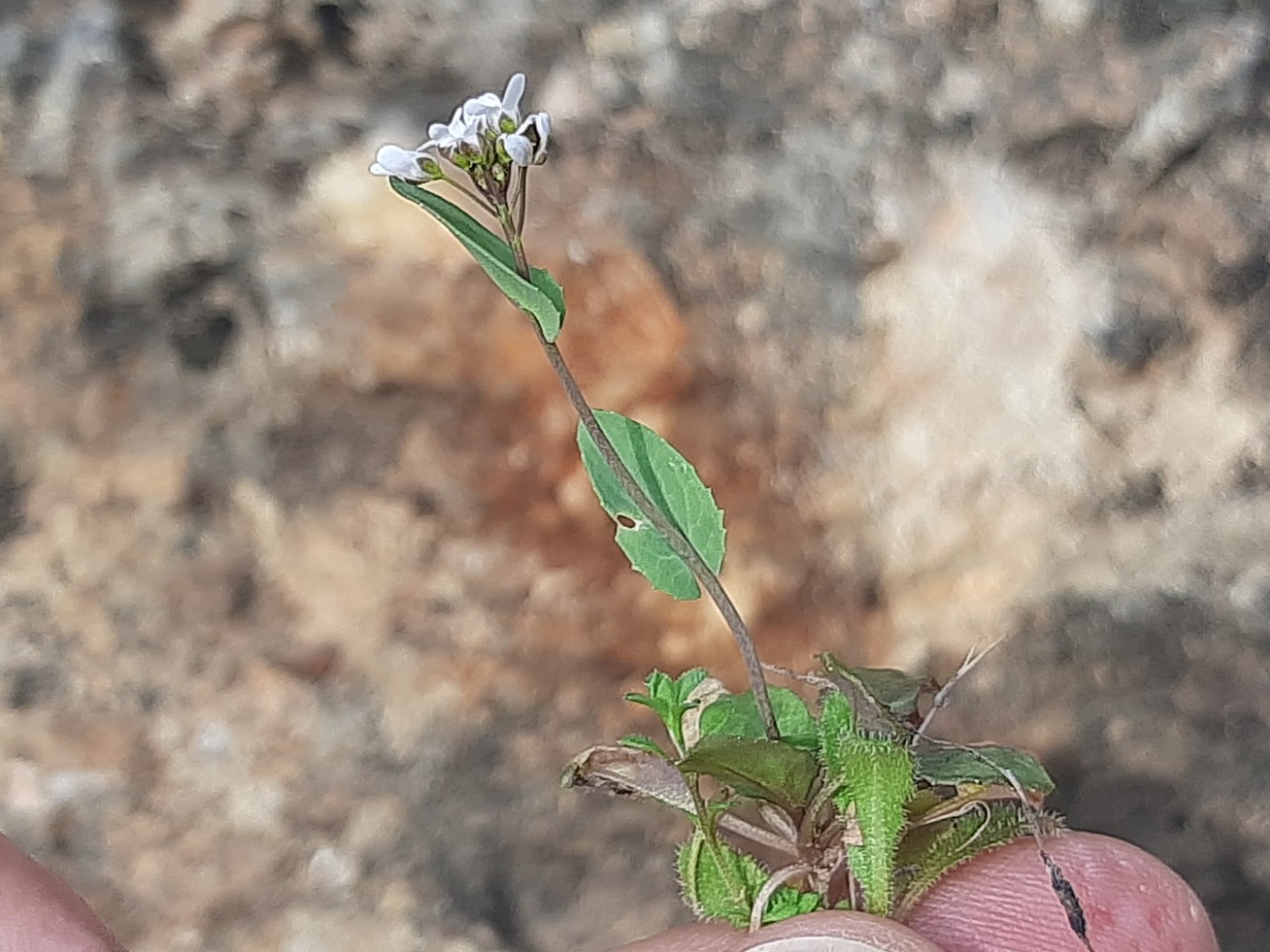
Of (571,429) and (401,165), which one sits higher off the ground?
(571,429)

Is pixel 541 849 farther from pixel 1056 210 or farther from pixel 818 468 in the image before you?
pixel 1056 210

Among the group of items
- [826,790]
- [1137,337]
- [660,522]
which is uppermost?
[1137,337]

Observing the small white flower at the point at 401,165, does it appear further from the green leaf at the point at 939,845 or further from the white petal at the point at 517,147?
the green leaf at the point at 939,845

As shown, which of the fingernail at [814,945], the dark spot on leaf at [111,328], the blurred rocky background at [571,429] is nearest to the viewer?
the fingernail at [814,945]

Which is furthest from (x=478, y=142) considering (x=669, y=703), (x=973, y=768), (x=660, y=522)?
(x=973, y=768)

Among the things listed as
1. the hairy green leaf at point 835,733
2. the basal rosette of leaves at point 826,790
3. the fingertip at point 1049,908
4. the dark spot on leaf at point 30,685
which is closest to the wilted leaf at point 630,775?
the basal rosette of leaves at point 826,790

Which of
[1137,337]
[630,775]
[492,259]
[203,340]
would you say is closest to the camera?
[492,259]

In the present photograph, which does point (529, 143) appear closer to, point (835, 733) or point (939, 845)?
point (835, 733)

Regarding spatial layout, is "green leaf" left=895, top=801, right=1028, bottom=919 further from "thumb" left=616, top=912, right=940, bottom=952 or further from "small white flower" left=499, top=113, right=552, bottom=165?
"small white flower" left=499, top=113, right=552, bottom=165
